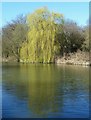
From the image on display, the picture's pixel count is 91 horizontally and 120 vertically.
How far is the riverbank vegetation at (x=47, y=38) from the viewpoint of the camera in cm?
3491

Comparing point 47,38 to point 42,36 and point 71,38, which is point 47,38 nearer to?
point 42,36

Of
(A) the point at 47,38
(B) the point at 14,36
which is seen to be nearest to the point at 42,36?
(A) the point at 47,38

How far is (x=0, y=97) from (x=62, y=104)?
7.55 feet

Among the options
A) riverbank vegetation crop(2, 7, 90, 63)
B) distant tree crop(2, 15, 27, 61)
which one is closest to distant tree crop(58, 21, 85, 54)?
riverbank vegetation crop(2, 7, 90, 63)

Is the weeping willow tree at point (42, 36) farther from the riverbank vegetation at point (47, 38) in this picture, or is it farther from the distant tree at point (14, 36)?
the distant tree at point (14, 36)

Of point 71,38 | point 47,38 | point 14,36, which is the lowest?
point 47,38

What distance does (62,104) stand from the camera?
10391mm

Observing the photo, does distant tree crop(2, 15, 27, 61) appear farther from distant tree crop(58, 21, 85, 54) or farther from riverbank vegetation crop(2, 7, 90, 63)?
distant tree crop(58, 21, 85, 54)

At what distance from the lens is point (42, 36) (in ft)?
115

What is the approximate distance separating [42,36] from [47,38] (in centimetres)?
54

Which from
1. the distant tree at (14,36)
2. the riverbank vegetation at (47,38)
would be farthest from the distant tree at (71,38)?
the distant tree at (14,36)

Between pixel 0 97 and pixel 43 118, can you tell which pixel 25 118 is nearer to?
pixel 43 118

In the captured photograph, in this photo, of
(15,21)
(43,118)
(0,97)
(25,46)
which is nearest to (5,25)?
(15,21)

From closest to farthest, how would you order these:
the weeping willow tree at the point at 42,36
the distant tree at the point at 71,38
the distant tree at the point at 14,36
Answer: the weeping willow tree at the point at 42,36 < the distant tree at the point at 71,38 < the distant tree at the point at 14,36
